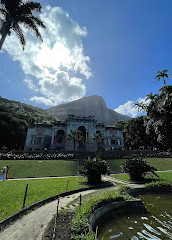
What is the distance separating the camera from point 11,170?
61.9 feet

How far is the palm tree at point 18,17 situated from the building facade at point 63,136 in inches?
1453

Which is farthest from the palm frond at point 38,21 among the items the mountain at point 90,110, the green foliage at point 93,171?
the mountain at point 90,110

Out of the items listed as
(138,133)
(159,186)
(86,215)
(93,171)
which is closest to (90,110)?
(138,133)

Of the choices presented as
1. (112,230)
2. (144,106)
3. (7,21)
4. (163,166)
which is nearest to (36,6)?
(7,21)

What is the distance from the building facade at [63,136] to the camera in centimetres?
4625

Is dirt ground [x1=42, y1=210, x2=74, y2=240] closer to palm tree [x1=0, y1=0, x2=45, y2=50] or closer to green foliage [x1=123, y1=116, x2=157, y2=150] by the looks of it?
palm tree [x1=0, y1=0, x2=45, y2=50]

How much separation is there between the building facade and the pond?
40.4 metres

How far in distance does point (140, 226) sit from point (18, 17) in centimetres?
1717

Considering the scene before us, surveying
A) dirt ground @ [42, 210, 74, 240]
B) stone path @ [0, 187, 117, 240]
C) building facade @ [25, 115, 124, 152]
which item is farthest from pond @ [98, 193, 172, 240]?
building facade @ [25, 115, 124, 152]

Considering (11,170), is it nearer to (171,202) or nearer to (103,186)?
(103,186)

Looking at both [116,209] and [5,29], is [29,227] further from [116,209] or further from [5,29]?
[5,29]

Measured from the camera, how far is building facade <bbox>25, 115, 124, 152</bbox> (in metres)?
46.2

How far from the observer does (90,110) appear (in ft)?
582

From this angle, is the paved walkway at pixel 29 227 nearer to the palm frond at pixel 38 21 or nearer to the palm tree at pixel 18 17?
the palm tree at pixel 18 17
